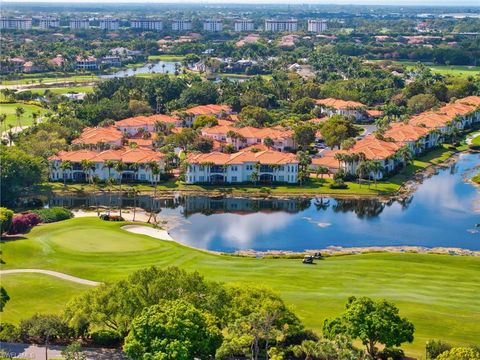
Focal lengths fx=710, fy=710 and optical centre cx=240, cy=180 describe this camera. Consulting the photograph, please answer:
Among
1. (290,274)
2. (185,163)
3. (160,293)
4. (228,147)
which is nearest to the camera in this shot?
(160,293)

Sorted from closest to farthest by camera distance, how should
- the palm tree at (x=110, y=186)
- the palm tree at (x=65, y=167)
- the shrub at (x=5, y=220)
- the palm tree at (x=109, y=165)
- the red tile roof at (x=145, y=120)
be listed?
the shrub at (x=5, y=220)
the palm tree at (x=110, y=186)
the palm tree at (x=109, y=165)
the palm tree at (x=65, y=167)
the red tile roof at (x=145, y=120)

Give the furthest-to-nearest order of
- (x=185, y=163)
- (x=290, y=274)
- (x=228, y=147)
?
(x=228, y=147) < (x=185, y=163) < (x=290, y=274)

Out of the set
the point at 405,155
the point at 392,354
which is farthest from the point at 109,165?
the point at 392,354

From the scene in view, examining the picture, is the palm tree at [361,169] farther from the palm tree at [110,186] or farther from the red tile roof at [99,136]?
the red tile roof at [99,136]

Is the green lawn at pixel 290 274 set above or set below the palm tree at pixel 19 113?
below

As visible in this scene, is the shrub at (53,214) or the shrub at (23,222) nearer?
the shrub at (23,222)

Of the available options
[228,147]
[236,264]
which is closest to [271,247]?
[236,264]

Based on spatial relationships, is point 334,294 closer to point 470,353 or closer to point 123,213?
point 470,353

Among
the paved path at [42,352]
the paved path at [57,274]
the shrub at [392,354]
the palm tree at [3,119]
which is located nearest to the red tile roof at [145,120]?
the palm tree at [3,119]
